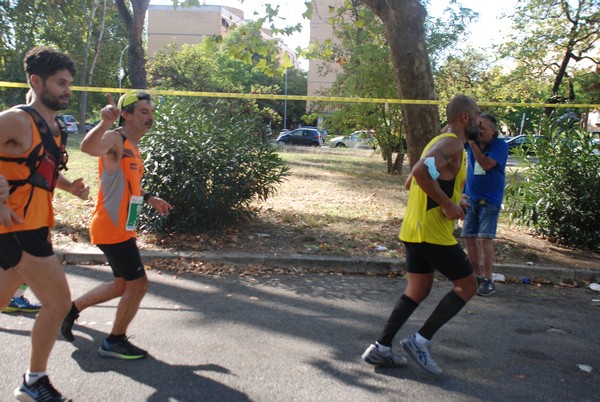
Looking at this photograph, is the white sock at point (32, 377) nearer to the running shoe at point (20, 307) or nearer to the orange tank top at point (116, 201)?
the orange tank top at point (116, 201)

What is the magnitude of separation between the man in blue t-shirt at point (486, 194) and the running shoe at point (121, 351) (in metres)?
3.60

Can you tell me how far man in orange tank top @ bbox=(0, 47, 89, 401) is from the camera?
2.80 metres

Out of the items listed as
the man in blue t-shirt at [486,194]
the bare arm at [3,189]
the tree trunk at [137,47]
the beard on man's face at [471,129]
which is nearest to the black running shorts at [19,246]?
the bare arm at [3,189]

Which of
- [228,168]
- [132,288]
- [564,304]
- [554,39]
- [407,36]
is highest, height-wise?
[554,39]

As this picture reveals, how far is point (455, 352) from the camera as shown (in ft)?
13.0

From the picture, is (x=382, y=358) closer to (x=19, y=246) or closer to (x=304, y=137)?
(x=19, y=246)

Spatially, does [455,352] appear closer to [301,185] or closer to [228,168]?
[228,168]

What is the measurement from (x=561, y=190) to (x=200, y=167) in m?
5.17

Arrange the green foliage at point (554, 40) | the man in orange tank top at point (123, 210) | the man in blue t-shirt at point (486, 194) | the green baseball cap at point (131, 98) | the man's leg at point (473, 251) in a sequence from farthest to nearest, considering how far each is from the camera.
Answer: the green foliage at point (554, 40) → the man's leg at point (473, 251) → the man in blue t-shirt at point (486, 194) → the green baseball cap at point (131, 98) → the man in orange tank top at point (123, 210)

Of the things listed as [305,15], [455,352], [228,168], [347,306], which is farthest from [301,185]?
[455,352]

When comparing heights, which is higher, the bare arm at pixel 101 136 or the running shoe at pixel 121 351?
the bare arm at pixel 101 136

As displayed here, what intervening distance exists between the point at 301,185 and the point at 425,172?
9.64 m

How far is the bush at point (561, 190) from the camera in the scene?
725 cm

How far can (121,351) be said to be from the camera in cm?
356
